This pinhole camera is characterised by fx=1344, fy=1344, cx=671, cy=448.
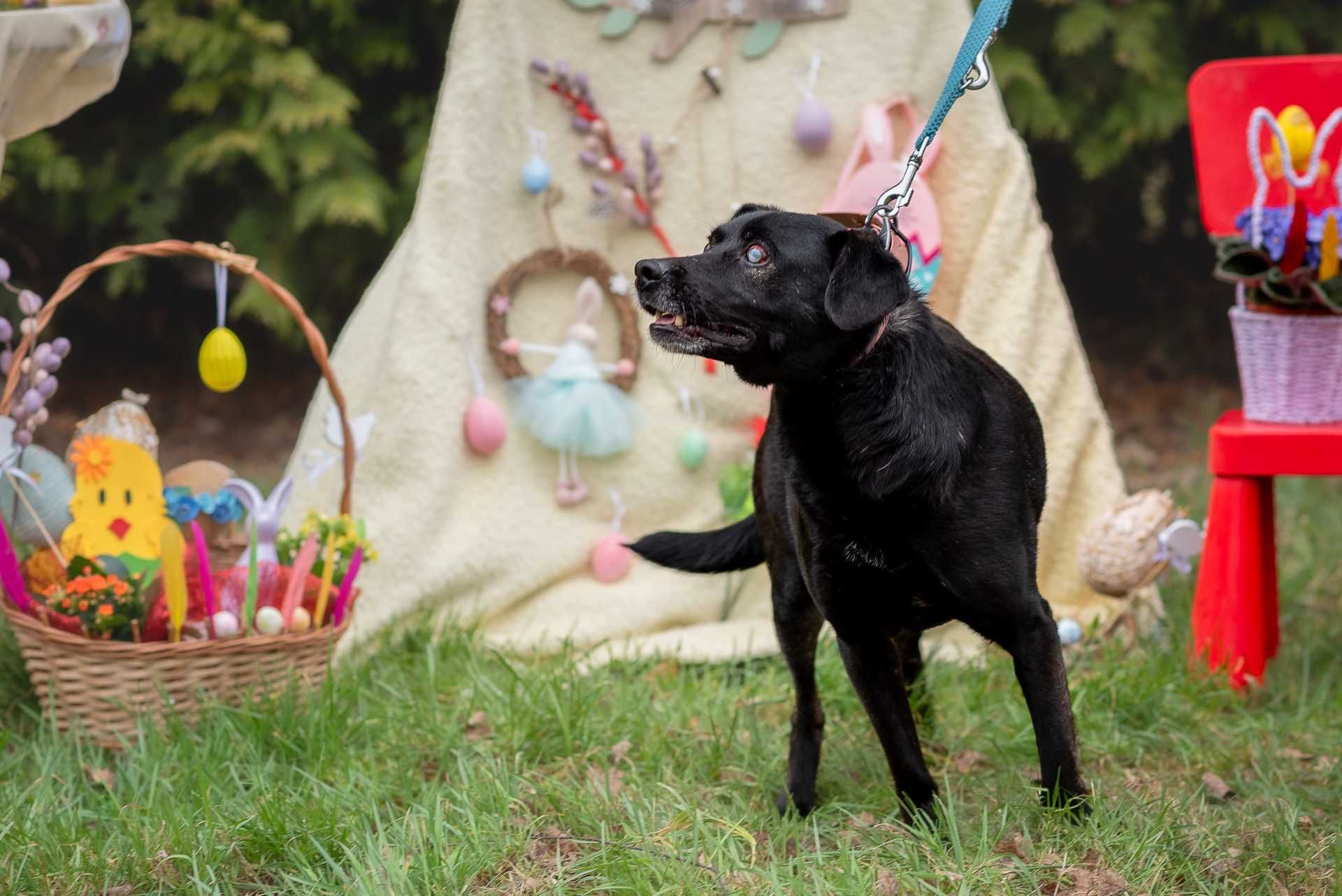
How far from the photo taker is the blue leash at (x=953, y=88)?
2276 mm

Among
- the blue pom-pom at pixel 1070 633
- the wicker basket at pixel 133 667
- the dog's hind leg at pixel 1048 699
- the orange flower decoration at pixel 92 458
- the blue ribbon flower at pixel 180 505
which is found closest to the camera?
the dog's hind leg at pixel 1048 699

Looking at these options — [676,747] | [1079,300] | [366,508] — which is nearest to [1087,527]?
[676,747]

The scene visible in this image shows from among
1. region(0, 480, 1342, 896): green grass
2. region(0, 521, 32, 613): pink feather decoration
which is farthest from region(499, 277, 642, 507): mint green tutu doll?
region(0, 521, 32, 613): pink feather decoration

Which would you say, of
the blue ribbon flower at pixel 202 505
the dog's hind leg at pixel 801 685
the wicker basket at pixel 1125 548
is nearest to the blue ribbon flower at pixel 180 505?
the blue ribbon flower at pixel 202 505

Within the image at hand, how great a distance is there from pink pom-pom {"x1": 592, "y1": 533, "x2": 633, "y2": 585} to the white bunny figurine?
95 centimetres

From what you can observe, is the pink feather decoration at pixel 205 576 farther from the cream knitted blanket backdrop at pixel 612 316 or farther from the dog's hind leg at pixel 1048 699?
the dog's hind leg at pixel 1048 699

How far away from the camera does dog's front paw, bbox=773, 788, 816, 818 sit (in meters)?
2.59

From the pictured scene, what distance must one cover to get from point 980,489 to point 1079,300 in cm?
527

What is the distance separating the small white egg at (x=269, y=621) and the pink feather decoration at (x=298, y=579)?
22 mm

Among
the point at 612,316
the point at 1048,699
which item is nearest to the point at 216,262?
the point at 612,316

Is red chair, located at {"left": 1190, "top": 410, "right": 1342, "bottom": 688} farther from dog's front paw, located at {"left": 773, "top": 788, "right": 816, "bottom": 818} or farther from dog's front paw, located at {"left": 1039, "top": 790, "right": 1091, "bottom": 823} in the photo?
dog's front paw, located at {"left": 773, "top": 788, "right": 816, "bottom": 818}

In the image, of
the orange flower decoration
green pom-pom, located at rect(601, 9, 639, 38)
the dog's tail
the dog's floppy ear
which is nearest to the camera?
A: the dog's floppy ear

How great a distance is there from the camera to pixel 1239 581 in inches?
128

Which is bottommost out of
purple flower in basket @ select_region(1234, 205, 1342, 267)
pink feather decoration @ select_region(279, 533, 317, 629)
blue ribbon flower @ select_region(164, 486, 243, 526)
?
pink feather decoration @ select_region(279, 533, 317, 629)
